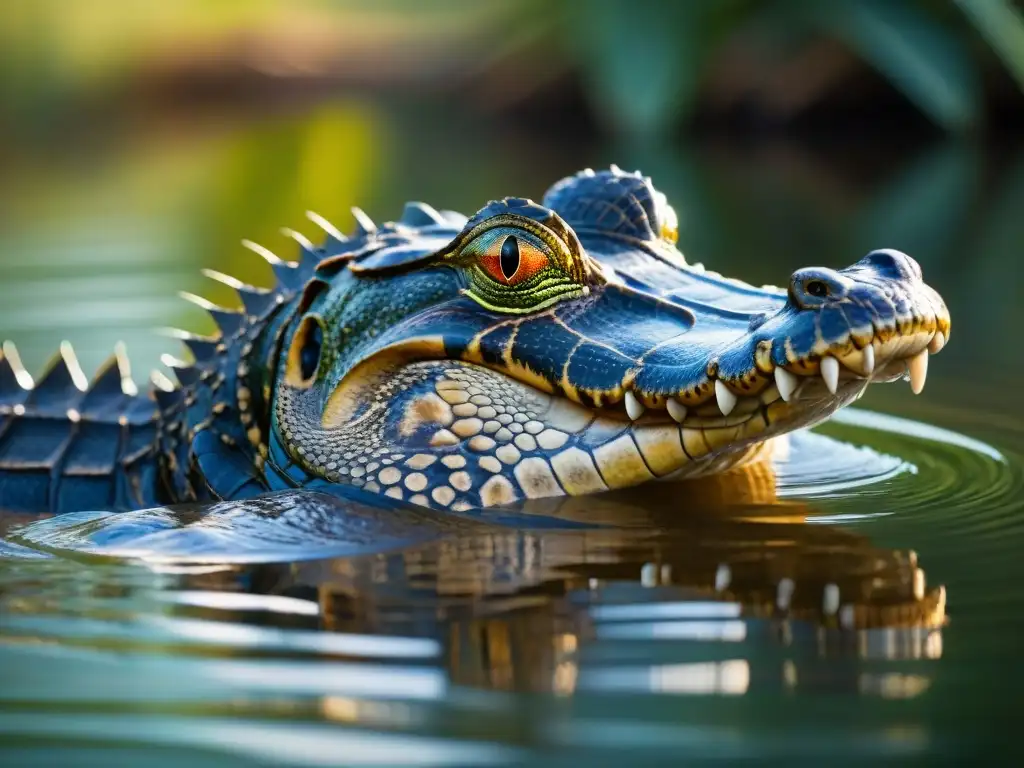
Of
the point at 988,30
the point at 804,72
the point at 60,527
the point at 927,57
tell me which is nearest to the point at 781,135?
the point at 804,72

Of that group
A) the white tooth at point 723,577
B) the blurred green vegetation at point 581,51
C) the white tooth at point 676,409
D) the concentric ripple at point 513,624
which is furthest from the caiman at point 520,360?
the blurred green vegetation at point 581,51

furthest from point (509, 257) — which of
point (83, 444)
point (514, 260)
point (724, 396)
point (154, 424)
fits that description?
point (83, 444)

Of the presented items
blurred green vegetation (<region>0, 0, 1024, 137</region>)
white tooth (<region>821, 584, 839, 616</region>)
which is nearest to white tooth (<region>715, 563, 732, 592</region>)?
white tooth (<region>821, 584, 839, 616</region>)

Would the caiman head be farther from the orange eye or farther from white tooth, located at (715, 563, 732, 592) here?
white tooth, located at (715, 563, 732, 592)

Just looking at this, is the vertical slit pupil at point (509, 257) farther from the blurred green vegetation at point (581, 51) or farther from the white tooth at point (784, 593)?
the blurred green vegetation at point (581, 51)

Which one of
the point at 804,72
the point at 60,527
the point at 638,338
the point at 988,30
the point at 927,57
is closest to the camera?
the point at 638,338

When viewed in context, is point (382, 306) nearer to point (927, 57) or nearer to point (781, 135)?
point (927, 57)
